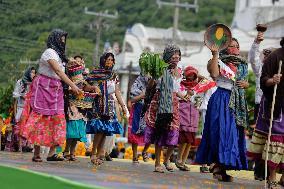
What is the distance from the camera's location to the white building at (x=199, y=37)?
80312mm

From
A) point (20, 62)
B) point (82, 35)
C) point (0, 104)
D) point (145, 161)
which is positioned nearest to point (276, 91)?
point (145, 161)

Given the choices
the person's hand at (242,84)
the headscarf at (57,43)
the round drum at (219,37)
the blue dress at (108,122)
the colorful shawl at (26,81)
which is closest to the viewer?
the round drum at (219,37)

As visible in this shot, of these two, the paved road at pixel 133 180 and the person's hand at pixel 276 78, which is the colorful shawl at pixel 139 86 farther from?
the person's hand at pixel 276 78

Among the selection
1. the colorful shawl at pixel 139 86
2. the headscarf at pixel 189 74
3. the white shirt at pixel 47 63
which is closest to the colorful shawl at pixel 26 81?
the colorful shawl at pixel 139 86

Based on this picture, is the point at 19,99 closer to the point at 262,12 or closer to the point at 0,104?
the point at 0,104

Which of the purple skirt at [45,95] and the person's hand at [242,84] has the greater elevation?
the person's hand at [242,84]

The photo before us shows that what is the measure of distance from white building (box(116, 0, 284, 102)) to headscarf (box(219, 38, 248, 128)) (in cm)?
6051

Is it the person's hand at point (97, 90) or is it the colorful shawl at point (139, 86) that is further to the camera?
the colorful shawl at point (139, 86)

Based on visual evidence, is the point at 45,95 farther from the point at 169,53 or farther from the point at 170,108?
the point at 169,53

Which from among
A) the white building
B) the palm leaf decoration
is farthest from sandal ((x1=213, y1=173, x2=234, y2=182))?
the white building

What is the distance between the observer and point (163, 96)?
14.1 m

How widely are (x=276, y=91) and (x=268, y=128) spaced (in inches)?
20.3

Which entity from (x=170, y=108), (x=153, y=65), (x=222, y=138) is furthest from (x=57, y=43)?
(x=222, y=138)

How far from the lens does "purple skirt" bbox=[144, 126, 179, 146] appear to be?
14211mm
